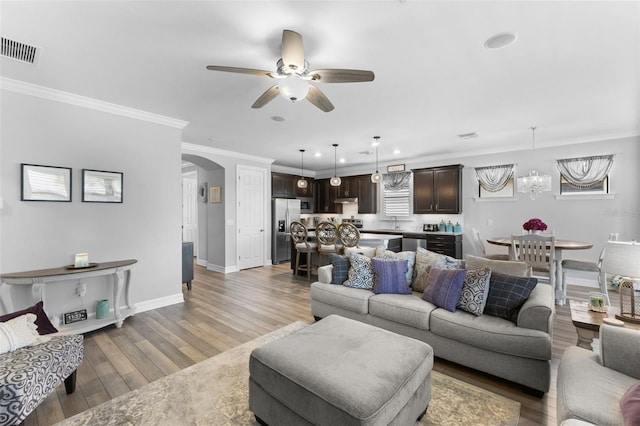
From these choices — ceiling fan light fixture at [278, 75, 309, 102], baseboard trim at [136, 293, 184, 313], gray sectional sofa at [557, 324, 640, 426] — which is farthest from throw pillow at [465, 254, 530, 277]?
baseboard trim at [136, 293, 184, 313]

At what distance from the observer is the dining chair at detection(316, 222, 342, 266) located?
520 cm

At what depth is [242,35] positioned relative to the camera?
6.91 ft

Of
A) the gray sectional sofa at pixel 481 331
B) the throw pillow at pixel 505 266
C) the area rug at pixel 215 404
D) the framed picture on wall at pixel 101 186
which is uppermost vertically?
the framed picture on wall at pixel 101 186

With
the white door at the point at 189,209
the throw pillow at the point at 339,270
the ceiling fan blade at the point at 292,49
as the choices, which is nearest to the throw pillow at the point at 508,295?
the throw pillow at the point at 339,270

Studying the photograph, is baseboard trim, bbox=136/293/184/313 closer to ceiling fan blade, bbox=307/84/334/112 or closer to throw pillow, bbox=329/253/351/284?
throw pillow, bbox=329/253/351/284

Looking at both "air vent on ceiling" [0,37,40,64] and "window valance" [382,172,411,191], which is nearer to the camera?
"air vent on ceiling" [0,37,40,64]

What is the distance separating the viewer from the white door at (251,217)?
659 cm

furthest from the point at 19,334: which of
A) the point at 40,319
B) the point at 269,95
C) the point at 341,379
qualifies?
the point at 269,95

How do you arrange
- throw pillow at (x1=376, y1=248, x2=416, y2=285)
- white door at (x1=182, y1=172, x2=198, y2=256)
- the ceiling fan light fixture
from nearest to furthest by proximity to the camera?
the ceiling fan light fixture → throw pillow at (x1=376, y1=248, x2=416, y2=285) → white door at (x1=182, y1=172, x2=198, y2=256)

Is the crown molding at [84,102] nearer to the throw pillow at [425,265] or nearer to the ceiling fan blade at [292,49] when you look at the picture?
the ceiling fan blade at [292,49]

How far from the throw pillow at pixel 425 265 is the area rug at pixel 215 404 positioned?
37.2 inches

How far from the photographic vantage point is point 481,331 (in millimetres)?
2238

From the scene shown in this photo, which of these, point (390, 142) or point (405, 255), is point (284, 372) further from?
point (390, 142)

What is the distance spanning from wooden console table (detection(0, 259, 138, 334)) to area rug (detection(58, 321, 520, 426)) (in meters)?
0.85
